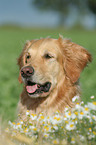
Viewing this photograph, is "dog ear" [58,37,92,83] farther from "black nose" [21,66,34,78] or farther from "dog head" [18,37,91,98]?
"black nose" [21,66,34,78]

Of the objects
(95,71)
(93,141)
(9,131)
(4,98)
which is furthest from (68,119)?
(95,71)

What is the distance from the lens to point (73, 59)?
4.31 meters

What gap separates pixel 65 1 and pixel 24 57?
236ft

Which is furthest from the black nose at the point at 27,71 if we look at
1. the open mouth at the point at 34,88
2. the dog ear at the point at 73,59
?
the dog ear at the point at 73,59

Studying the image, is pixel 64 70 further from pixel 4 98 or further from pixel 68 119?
pixel 4 98

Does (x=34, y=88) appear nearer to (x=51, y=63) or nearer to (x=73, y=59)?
(x=51, y=63)

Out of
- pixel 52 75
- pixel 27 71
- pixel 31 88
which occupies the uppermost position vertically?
pixel 27 71

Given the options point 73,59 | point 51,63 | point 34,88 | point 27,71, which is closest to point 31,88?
point 34,88

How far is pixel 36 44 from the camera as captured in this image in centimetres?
437

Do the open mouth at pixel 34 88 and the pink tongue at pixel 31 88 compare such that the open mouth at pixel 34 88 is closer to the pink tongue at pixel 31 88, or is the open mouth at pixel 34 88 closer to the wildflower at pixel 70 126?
the pink tongue at pixel 31 88

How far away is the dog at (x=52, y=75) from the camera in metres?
4.03

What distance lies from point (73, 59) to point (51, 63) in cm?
41

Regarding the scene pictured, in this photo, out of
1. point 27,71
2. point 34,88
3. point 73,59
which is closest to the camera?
point 27,71

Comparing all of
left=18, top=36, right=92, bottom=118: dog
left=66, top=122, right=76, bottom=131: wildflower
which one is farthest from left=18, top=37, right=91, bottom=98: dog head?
left=66, top=122, right=76, bottom=131: wildflower
